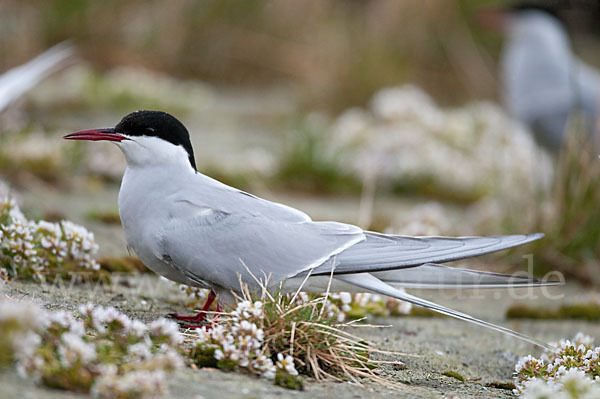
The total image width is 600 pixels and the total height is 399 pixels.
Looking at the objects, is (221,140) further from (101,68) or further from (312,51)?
(312,51)

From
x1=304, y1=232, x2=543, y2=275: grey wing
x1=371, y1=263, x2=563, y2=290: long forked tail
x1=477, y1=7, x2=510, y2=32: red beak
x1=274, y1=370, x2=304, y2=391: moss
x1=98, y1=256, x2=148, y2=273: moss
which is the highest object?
x1=477, y1=7, x2=510, y2=32: red beak

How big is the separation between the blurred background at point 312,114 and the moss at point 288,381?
1338 mm

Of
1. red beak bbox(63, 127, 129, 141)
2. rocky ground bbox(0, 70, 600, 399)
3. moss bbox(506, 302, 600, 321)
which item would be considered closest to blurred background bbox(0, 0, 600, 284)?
rocky ground bbox(0, 70, 600, 399)

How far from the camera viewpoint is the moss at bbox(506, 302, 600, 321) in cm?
289

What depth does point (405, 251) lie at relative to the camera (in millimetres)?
1869

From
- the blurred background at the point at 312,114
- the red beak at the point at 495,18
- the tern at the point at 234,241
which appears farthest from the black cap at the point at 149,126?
the red beak at the point at 495,18

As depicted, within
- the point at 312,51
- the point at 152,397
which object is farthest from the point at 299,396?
the point at 312,51

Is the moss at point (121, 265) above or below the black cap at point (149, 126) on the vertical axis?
below

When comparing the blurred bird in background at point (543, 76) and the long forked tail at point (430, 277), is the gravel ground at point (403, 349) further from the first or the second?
the blurred bird in background at point (543, 76)

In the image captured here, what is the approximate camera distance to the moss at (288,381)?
5.23 feet

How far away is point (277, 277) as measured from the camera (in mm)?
1868

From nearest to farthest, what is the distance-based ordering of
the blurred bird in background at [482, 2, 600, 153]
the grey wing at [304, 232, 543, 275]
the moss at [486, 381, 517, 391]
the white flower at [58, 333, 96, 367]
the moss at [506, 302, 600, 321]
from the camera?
1. the white flower at [58, 333, 96, 367]
2. the grey wing at [304, 232, 543, 275]
3. the moss at [486, 381, 517, 391]
4. the moss at [506, 302, 600, 321]
5. the blurred bird in background at [482, 2, 600, 153]

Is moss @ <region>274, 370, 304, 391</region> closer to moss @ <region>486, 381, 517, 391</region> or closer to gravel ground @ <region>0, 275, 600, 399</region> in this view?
gravel ground @ <region>0, 275, 600, 399</region>

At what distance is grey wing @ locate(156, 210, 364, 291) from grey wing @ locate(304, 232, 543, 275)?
0.03 meters
